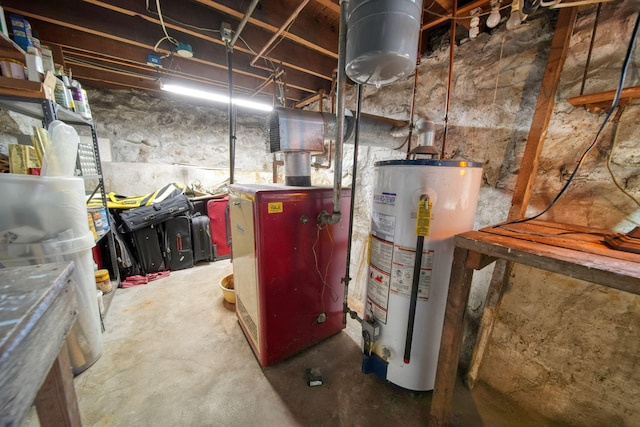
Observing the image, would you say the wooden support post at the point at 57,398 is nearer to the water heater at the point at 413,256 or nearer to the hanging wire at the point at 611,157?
the water heater at the point at 413,256

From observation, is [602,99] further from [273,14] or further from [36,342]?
[36,342]

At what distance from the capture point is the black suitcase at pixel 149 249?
239 cm

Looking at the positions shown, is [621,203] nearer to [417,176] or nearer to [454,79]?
[417,176]

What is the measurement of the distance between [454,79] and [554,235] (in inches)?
45.9

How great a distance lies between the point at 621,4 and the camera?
3.01 feet

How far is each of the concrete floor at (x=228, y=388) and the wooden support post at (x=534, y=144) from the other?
1.64 feet

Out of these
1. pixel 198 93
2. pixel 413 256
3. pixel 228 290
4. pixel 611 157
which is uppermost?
pixel 198 93

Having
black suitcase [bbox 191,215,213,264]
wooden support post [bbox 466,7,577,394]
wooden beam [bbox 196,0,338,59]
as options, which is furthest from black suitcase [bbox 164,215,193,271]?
wooden support post [bbox 466,7,577,394]

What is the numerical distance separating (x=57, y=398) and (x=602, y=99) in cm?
201

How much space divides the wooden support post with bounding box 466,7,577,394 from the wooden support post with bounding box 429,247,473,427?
1.39ft

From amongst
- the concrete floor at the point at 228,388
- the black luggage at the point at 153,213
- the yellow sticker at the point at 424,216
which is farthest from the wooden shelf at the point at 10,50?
the yellow sticker at the point at 424,216

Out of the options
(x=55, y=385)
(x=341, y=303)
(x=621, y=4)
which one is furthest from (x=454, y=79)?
(x=55, y=385)

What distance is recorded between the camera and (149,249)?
2457 millimetres

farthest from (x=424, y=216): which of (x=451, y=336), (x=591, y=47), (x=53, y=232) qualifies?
(x=53, y=232)
